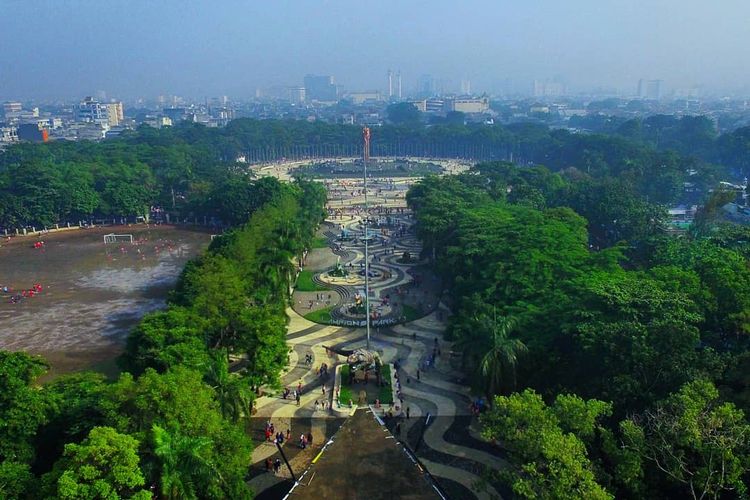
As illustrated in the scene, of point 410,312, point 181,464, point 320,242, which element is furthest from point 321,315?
point 181,464

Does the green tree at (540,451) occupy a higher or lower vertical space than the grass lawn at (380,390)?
higher

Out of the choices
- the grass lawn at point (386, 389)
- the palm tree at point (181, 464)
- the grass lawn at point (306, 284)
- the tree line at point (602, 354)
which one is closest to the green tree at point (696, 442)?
the tree line at point (602, 354)

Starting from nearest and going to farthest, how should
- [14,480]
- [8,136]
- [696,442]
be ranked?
[696,442], [14,480], [8,136]

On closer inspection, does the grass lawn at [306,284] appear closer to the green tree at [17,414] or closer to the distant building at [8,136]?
the green tree at [17,414]

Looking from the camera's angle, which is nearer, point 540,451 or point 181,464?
point 540,451

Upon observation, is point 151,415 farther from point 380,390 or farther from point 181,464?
point 380,390

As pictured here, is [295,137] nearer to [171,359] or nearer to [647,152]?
[647,152]
